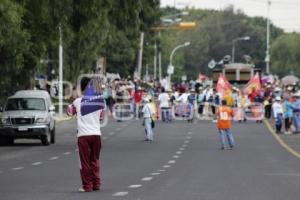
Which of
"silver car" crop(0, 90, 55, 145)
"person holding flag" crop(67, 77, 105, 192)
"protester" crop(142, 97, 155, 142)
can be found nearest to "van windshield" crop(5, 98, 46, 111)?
"silver car" crop(0, 90, 55, 145)

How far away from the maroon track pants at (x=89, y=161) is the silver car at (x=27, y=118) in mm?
17161

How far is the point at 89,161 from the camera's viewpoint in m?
17.4

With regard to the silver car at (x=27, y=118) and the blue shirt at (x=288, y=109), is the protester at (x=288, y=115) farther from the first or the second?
the silver car at (x=27, y=118)

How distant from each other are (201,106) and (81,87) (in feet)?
137

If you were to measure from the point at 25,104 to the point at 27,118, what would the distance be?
117 centimetres

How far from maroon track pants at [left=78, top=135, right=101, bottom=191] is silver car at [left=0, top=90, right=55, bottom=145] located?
17.2 meters

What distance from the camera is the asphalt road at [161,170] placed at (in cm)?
1714

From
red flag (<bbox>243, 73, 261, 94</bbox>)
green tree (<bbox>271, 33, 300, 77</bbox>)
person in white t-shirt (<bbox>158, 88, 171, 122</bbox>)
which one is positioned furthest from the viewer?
green tree (<bbox>271, 33, 300, 77</bbox>)

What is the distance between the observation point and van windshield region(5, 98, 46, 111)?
117 ft

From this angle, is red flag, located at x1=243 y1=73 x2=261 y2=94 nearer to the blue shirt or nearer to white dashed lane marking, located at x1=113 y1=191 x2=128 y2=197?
the blue shirt

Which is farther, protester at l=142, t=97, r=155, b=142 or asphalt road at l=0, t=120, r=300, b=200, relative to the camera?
protester at l=142, t=97, r=155, b=142

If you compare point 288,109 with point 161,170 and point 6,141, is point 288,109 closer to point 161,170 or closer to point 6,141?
point 6,141

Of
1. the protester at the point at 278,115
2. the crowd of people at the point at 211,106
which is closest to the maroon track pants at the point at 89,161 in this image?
the crowd of people at the point at 211,106

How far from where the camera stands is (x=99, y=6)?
109 feet
